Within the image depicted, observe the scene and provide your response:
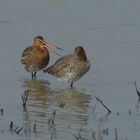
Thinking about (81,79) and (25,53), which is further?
(25,53)

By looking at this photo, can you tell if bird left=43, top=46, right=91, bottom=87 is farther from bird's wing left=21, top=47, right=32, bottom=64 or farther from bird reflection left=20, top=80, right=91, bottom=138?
bird's wing left=21, top=47, right=32, bottom=64

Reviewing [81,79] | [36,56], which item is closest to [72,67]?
[81,79]

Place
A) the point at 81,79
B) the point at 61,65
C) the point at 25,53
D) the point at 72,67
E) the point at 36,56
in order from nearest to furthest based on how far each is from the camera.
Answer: the point at 72,67
the point at 61,65
the point at 81,79
the point at 25,53
the point at 36,56

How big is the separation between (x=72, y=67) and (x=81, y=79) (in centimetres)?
50

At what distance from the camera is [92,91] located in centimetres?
1395

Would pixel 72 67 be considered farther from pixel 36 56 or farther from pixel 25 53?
pixel 36 56

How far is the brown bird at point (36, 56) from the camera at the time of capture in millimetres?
16078

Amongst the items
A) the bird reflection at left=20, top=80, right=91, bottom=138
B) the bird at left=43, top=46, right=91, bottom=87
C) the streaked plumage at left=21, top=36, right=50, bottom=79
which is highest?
the streaked plumage at left=21, top=36, right=50, bottom=79

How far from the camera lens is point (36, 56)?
54.1 feet

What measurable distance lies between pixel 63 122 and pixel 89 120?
1.38ft

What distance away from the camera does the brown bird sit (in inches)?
633

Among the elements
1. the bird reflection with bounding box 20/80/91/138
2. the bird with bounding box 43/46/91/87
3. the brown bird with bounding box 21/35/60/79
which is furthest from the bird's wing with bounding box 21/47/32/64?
the bird with bounding box 43/46/91/87

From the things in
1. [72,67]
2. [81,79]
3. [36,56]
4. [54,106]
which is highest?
[36,56]

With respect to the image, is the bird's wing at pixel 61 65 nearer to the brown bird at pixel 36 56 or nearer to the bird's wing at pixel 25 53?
the brown bird at pixel 36 56
